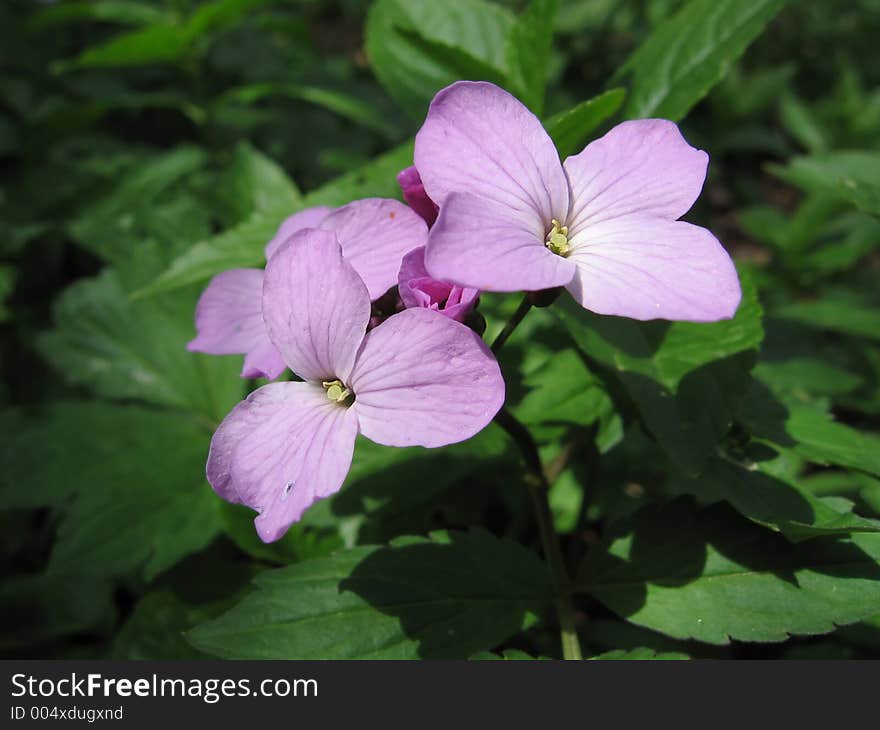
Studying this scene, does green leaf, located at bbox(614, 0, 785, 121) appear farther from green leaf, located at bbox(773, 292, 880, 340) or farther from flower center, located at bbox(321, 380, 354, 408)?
green leaf, located at bbox(773, 292, 880, 340)

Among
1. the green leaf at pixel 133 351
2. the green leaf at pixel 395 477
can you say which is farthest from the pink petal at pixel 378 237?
the green leaf at pixel 133 351

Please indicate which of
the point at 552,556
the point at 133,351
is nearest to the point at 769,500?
the point at 552,556

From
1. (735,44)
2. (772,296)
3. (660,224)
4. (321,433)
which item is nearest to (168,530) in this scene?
(321,433)

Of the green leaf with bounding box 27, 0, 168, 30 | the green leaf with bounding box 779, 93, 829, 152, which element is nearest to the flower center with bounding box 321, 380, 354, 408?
the green leaf with bounding box 27, 0, 168, 30

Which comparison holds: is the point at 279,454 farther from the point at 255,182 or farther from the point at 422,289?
the point at 255,182

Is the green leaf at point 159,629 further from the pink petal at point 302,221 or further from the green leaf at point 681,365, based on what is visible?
the green leaf at point 681,365

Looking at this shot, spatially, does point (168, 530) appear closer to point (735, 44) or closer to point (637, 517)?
point (637, 517)

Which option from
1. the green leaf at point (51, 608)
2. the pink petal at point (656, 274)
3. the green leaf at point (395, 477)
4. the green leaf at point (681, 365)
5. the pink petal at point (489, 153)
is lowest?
the green leaf at point (51, 608)
